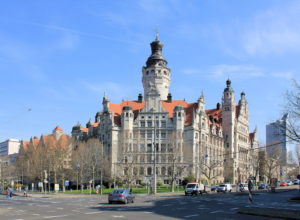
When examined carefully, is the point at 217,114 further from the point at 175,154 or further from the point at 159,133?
the point at 175,154

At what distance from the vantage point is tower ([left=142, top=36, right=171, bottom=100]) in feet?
356

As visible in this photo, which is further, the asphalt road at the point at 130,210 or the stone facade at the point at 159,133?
the stone facade at the point at 159,133

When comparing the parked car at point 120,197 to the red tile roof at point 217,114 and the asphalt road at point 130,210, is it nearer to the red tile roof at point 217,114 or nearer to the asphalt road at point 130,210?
the asphalt road at point 130,210

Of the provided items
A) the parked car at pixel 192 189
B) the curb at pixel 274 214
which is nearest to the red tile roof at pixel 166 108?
the parked car at pixel 192 189

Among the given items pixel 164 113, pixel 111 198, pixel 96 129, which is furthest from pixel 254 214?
pixel 96 129

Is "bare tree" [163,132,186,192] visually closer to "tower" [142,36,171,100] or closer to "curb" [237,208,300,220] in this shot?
"tower" [142,36,171,100]

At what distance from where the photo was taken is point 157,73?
108562mm

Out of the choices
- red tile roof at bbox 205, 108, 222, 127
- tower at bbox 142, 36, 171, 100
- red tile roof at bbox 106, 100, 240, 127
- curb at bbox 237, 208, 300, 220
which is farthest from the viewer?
red tile roof at bbox 205, 108, 222, 127

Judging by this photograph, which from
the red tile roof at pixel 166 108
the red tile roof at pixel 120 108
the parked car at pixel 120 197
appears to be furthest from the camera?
the red tile roof at pixel 120 108

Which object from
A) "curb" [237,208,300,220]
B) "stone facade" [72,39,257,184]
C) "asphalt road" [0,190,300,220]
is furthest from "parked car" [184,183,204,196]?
"curb" [237,208,300,220]

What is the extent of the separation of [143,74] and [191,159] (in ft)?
113

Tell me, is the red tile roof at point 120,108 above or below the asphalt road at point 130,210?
above

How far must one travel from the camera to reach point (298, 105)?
34.8 meters

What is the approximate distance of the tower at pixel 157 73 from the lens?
356 ft
